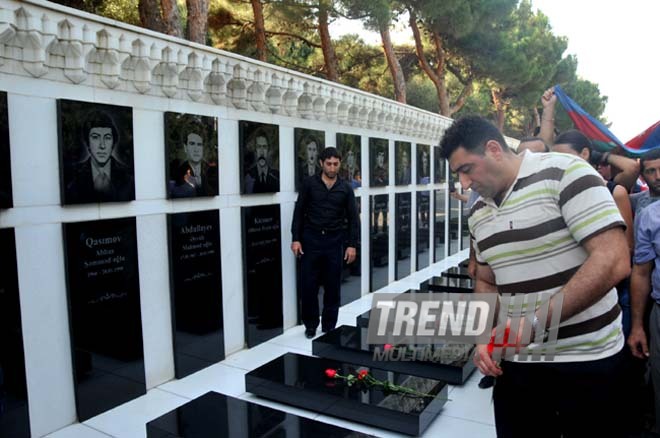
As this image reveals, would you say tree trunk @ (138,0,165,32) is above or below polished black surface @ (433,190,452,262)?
above

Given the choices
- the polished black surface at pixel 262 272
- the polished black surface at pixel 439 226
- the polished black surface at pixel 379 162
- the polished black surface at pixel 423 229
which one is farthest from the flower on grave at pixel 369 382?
the polished black surface at pixel 439 226

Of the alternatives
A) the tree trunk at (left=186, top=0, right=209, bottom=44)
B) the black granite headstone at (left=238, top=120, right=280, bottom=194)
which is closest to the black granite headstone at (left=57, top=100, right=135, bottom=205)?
the black granite headstone at (left=238, top=120, right=280, bottom=194)

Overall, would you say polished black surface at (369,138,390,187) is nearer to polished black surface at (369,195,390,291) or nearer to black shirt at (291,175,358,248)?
polished black surface at (369,195,390,291)

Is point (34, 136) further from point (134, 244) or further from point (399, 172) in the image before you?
point (399, 172)

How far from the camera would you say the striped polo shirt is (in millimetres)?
1553

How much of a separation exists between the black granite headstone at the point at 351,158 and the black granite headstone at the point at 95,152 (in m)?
3.02

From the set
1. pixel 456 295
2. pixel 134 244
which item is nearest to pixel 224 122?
pixel 134 244

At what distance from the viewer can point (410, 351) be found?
13.2 feet

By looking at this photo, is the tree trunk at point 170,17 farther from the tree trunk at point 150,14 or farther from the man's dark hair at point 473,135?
the man's dark hair at point 473,135

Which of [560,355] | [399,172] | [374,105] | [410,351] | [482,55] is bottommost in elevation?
[410,351]

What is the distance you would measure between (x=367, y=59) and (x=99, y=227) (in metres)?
12.3

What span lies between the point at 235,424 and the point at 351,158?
Answer: 4.13m

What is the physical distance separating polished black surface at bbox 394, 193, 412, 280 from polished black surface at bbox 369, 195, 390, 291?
1.17 feet

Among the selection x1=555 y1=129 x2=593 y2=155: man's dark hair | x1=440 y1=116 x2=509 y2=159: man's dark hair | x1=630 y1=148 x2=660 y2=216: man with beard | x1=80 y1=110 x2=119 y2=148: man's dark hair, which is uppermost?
x1=80 y1=110 x2=119 y2=148: man's dark hair
